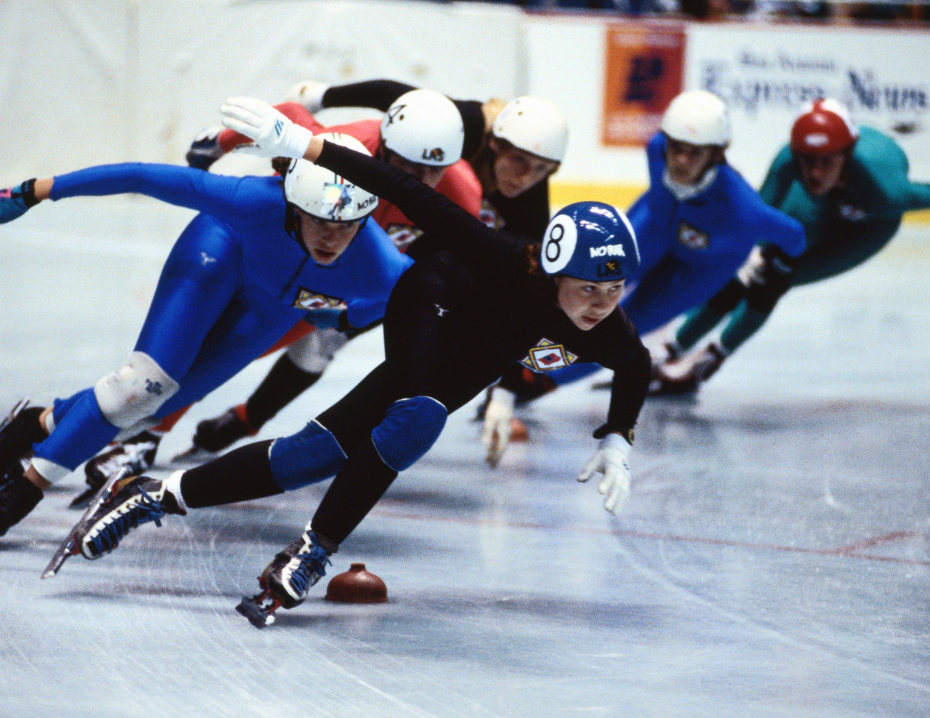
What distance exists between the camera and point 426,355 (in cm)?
332

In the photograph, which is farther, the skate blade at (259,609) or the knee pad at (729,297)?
the knee pad at (729,297)

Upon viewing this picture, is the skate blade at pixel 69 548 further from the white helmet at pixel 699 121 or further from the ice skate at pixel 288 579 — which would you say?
the white helmet at pixel 699 121

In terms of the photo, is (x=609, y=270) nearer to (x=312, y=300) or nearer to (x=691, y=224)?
(x=312, y=300)

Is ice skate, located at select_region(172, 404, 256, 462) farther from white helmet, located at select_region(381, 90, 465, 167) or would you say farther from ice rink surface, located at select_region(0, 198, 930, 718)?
white helmet, located at select_region(381, 90, 465, 167)

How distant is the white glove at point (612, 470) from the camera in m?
3.33

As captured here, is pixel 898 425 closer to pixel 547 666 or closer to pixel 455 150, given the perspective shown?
pixel 455 150

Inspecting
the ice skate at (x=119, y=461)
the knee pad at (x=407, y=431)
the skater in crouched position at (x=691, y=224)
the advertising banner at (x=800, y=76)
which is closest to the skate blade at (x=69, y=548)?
the ice skate at (x=119, y=461)

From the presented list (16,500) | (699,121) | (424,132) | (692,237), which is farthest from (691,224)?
(16,500)

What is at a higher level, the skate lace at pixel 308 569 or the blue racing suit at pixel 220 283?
the blue racing suit at pixel 220 283

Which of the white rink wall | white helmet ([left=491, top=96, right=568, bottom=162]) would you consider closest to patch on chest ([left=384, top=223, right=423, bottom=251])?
white helmet ([left=491, top=96, right=568, bottom=162])

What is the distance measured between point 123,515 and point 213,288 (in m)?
0.89

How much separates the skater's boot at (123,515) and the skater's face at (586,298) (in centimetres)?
122

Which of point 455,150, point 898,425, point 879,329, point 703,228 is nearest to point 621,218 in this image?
point 455,150

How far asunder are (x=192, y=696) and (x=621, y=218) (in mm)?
1655
